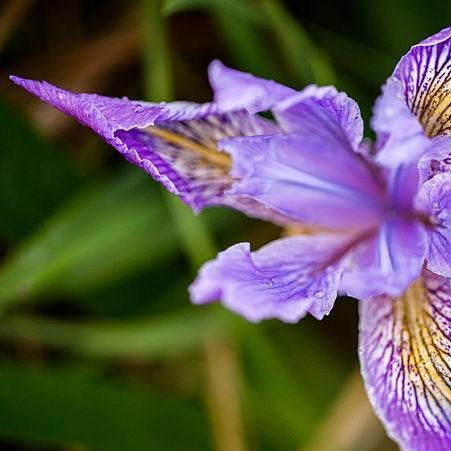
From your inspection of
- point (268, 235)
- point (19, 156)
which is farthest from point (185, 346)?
point (19, 156)

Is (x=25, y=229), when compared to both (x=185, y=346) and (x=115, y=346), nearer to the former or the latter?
(x=115, y=346)

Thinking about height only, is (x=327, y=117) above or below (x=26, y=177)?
above

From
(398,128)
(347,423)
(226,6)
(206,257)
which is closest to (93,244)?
(206,257)

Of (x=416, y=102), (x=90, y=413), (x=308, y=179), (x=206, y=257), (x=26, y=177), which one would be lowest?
(x=90, y=413)

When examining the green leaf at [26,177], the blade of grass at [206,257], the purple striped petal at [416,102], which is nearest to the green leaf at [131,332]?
the blade of grass at [206,257]

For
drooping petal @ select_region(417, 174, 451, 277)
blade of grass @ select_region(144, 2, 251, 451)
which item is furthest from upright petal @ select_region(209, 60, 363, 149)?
blade of grass @ select_region(144, 2, 251, 451)

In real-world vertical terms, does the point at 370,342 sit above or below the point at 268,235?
above

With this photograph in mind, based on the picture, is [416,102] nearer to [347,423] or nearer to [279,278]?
[279,278]
